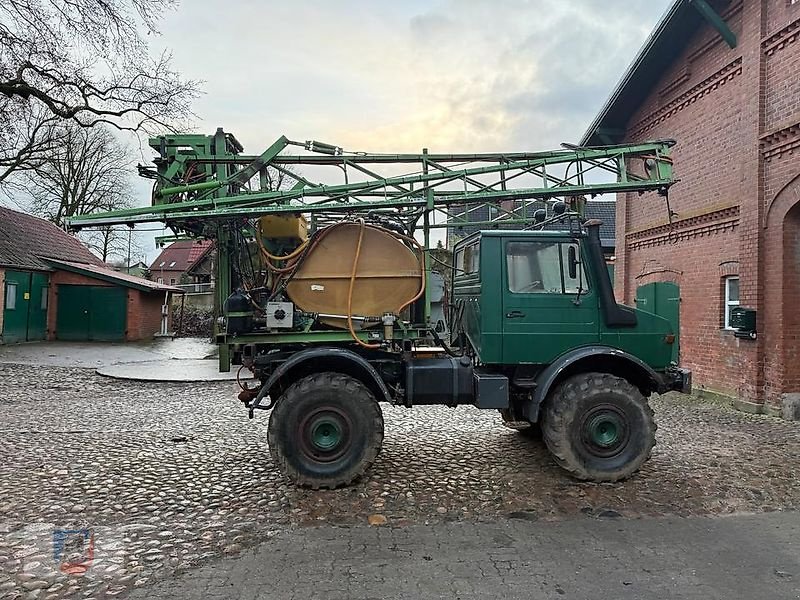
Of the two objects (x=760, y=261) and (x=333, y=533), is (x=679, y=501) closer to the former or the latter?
(x=333, y=533)

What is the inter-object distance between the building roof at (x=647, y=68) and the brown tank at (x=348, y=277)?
8.03 meters

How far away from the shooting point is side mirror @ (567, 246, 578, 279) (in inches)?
222

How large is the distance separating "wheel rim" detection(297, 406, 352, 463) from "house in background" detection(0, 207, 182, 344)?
61.7 ft

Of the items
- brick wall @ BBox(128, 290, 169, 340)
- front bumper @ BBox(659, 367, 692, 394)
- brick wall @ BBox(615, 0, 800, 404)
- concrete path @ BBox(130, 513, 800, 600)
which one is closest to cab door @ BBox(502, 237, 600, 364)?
front bumper @ BBox(659, 367, 692, 394)

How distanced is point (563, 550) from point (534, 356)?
76.7 inches

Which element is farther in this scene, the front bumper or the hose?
the front bumper

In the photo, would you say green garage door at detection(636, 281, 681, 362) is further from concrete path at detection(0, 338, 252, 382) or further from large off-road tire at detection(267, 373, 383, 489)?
concrete path at detection(0, 338, 252, 382)

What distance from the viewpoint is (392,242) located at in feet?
18.4

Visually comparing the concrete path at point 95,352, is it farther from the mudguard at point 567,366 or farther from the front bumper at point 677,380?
the front bumper at point 677,380

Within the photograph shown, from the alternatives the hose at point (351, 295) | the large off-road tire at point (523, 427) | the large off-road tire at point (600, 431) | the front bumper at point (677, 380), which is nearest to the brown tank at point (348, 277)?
the hose at point (351, 295)

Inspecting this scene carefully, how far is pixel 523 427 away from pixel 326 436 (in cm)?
300

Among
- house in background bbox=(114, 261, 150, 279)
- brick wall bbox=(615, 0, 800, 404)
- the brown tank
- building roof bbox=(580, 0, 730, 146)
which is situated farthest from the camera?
house in background bbox=(114, 261, 150, 279)

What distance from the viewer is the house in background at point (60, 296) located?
66.1 ft

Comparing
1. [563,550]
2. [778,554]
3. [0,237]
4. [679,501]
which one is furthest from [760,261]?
[0,237]
